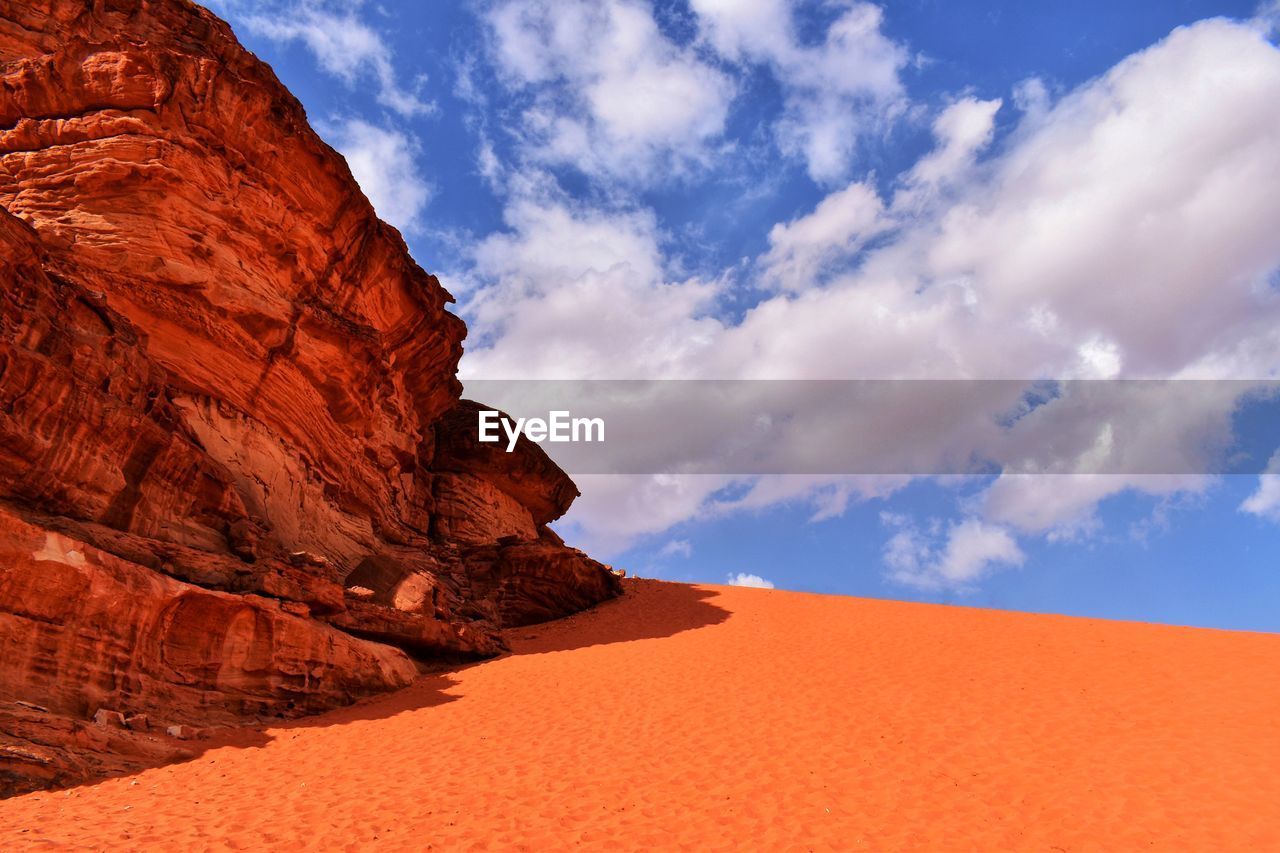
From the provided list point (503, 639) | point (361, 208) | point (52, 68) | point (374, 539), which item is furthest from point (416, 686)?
point (52, 68)

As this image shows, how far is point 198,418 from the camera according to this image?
17.9m

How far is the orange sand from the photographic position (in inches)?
360

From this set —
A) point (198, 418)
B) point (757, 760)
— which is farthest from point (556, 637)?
point (198, 418)

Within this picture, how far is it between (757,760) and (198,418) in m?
15.4

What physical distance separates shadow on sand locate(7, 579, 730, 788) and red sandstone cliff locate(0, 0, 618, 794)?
0.54 metres

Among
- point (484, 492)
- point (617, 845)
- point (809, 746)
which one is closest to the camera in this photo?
point (617, 845)

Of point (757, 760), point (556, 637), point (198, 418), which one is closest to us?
point (757, 760)

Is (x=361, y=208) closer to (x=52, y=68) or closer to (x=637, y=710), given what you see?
(x=52, y=68)

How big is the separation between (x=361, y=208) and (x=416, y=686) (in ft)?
50.4

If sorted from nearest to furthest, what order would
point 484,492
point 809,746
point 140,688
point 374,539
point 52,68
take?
point 140,688 < point 809,746 < point 52,68 < point 374,539 < point 484,492

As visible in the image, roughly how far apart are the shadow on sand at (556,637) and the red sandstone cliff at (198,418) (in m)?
0.54

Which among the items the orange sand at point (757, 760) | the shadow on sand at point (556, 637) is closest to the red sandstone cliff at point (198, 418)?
the shadow on sand at point (556, 637)

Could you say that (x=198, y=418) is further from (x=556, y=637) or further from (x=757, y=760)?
(x=757, y=760)

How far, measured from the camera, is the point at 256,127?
2058 cm
